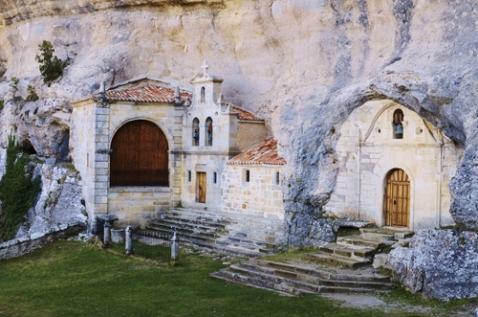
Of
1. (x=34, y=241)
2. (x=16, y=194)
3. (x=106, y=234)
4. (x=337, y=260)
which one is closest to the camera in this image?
(x=337, y=260)

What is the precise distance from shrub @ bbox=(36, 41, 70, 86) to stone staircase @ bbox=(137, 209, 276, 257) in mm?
10399

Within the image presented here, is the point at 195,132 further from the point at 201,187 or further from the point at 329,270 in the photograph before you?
the point at 329,270

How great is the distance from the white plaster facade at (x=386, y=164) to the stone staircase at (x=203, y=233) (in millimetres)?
3070

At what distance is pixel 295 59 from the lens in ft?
86.8

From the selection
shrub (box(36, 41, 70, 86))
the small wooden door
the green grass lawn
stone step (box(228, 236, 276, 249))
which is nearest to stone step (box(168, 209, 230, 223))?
the small wooden door

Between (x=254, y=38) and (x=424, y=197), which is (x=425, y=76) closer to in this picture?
(x=424, y=197)

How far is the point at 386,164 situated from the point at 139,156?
1183 cm

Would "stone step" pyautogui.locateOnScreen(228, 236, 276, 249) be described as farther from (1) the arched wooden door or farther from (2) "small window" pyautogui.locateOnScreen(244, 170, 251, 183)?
(1) the arched wooden door

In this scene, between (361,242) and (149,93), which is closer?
(361,242)

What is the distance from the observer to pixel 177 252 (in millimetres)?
21984

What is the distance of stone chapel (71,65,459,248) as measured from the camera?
2117 cm

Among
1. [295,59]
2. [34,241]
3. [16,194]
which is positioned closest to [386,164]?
[295,59]

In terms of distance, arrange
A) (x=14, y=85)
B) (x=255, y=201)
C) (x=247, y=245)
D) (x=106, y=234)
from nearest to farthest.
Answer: (x=247, y=245), (x=255, y=201), (x=106, y=234), (x=14, y=85)

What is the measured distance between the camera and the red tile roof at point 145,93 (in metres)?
28.3
